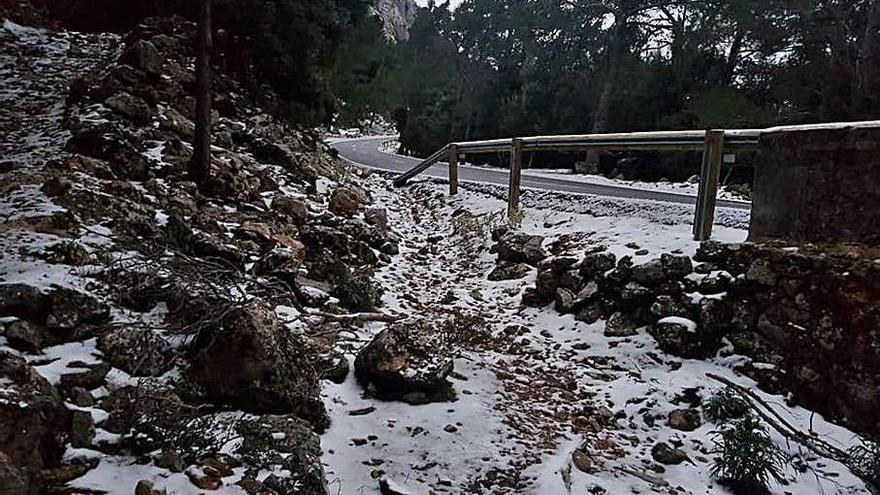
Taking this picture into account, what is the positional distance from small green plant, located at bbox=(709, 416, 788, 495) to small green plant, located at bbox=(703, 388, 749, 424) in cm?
30

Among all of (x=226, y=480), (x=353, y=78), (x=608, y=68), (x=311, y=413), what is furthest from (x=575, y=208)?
(x=608, y=68)

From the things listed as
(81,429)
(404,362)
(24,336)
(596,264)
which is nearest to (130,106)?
(24,336)

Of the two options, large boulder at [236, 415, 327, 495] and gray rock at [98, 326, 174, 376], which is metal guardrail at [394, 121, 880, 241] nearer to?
large boulder at [236, 415, 327, 495]

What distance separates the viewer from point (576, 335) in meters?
5.02

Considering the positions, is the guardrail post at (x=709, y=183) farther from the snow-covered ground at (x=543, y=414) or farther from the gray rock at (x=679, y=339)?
the gray rock at (x=679, y=339)

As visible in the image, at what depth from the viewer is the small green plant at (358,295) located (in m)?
5.29

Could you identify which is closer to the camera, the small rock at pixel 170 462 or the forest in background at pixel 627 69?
the small rock at pixel 170 462

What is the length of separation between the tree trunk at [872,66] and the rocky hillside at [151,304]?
8585 millimetres

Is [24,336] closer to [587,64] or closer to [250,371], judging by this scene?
[250,371]

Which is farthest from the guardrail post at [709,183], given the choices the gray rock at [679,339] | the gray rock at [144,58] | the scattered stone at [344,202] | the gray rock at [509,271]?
the gray rock at [144,58]

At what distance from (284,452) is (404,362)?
122cm

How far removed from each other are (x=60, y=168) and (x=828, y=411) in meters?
6.50

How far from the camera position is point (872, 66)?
955 cm

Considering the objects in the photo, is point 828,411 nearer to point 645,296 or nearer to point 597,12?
point 645,296
